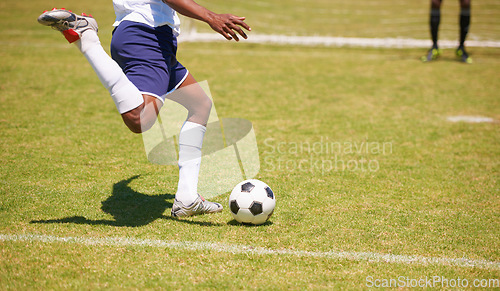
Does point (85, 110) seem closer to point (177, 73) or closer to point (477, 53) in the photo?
point (177, 73)

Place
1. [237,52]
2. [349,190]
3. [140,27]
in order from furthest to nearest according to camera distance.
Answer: [237,52] → [349,190] → [140,27]

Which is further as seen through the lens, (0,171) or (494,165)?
(494,165)

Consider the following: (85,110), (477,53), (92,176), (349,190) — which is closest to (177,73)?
(92,176)

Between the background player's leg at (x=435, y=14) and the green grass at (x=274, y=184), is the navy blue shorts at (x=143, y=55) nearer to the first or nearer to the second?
the green grass at (x=274, y=184)

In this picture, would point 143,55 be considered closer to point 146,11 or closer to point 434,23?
point 146,11

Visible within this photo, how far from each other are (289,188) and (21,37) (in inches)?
422

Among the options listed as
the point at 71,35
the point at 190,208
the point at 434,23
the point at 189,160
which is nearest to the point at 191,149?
the point at 189,160

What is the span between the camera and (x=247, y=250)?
3.00 metres

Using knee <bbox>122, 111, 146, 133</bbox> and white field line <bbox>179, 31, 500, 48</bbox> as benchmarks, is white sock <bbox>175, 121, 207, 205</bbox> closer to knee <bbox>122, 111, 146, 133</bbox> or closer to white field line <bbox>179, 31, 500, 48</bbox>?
knee <bbox>122, 111, 146, 133</bbox>

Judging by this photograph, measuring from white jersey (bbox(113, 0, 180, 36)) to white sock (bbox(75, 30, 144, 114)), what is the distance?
32cm

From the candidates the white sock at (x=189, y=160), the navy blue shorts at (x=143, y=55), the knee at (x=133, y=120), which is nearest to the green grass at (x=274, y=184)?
the white sock at (x=189, y=160)

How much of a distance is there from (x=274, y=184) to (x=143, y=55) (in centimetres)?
177

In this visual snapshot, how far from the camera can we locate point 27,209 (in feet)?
11.4

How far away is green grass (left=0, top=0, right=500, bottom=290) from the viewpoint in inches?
109
